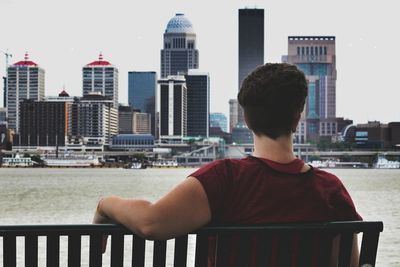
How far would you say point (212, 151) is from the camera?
610 feet

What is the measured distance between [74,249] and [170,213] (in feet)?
1.52

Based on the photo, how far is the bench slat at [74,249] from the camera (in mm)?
Result: 2654

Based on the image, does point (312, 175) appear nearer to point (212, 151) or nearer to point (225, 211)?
point (225, 211)

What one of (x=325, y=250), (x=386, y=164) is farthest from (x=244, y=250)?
(x=386, y=164)

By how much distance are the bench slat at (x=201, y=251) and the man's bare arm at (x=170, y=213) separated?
0.54 ft

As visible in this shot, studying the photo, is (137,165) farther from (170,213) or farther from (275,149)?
(170,213)

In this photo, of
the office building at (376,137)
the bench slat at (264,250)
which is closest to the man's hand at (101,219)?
the bench slat at (264,250)

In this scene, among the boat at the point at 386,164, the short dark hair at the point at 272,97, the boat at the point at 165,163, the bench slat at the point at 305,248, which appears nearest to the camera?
the short dark hair at the point at 272,97

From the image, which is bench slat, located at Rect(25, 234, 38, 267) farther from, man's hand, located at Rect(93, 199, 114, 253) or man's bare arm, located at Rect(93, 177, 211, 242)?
man's bare arm, located at Rect(93, 177, 211, 242)

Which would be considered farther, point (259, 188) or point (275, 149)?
point (275, 149)

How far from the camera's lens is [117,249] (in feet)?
8.76

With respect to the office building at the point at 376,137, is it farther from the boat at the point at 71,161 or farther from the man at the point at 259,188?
the man at the point at 259,188

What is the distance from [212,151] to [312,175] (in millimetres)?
183321

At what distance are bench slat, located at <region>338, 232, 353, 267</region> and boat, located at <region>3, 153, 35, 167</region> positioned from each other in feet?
592
